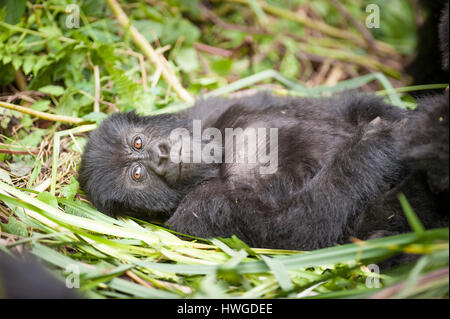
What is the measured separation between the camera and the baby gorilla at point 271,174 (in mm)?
2396

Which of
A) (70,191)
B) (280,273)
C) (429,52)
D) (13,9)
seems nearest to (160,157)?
(70,191)

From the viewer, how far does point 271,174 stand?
2.70 metres

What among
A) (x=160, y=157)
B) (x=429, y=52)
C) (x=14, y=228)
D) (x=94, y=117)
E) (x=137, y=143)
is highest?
(x=429, y=52)

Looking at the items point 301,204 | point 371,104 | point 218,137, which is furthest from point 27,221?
point 371,104

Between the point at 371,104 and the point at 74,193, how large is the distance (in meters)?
2.11

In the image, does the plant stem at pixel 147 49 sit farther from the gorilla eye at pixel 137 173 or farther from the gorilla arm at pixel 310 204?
the gorilla arm at pixel 310 204

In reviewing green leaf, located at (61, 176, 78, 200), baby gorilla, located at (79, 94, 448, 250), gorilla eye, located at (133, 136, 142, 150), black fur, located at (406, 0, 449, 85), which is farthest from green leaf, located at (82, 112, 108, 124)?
black fur, located at (406, 0, 449, 85)

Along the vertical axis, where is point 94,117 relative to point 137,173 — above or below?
above

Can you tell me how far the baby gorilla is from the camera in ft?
7.86

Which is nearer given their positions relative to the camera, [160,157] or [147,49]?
[160,157]

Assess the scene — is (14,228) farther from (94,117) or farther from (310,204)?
(310,204)

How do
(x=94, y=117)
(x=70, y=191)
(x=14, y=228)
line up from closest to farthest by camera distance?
(x=14, y=228), (x=70, y=191), (x=94, y=117)

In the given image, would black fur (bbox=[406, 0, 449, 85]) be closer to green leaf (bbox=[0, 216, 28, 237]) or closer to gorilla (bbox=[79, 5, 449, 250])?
gorilla (bbox=[79, 5, 449, 250])

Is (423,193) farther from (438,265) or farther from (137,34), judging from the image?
(137,34)
